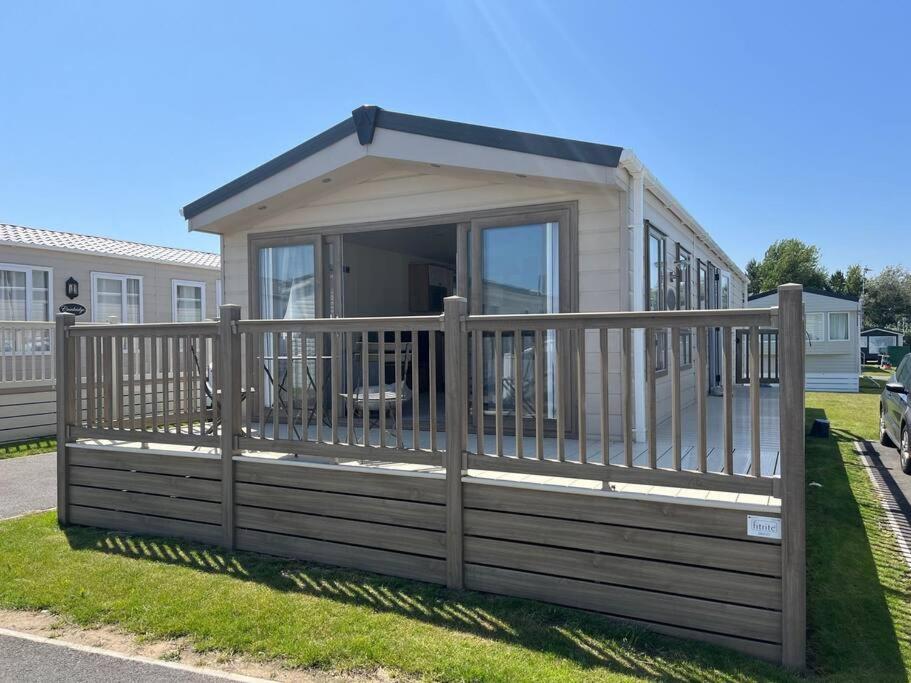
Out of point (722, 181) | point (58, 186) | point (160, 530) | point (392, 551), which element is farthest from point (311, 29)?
point (722, 181)

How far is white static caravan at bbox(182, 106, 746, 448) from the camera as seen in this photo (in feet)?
15.1

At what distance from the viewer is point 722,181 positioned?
36.2m

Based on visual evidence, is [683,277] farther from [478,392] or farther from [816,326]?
[816,326]

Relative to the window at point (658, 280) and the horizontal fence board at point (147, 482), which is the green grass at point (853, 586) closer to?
the window at point (658, 280)

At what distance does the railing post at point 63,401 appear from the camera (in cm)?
416

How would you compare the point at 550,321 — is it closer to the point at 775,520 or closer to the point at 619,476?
the point at 619,476

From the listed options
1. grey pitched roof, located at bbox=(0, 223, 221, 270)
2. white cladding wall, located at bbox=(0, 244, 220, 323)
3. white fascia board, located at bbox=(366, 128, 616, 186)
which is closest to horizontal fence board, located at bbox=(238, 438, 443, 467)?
white fascia board, located at bbox=(366, 128, 616, 186)

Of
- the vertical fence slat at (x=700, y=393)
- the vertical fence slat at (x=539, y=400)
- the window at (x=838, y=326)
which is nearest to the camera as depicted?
the vertical fence slat at (x=700, y=393)

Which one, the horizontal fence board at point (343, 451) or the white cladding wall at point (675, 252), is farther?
the white cladding wall at point (675, 252)

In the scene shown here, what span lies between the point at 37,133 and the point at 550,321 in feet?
55.3

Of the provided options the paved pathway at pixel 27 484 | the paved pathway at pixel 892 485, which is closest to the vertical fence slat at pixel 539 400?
the paved pathway at pixel 892 485

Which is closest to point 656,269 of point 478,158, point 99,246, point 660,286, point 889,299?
point 660,286

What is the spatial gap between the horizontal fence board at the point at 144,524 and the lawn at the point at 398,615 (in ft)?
0.27

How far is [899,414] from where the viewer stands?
20.2 ft
